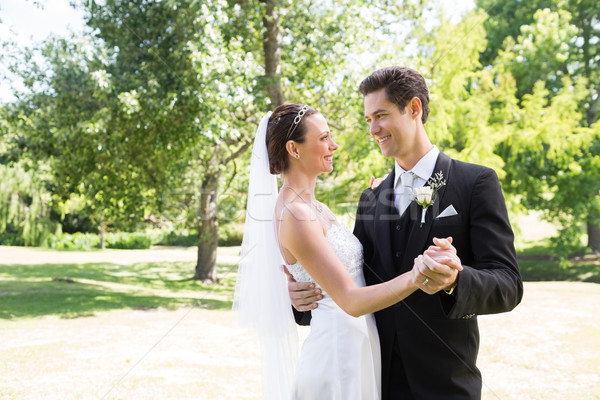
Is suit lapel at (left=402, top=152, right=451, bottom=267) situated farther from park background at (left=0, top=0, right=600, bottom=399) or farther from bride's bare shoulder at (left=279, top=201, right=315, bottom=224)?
park background at (left=0, top=0, right=600, bottom=399)

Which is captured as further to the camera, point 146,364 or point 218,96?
point 218,96

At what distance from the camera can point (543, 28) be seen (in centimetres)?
2622

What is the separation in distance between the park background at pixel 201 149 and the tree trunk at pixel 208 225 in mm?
85

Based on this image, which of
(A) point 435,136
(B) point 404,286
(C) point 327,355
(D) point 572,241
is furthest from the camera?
(D) point 572,241

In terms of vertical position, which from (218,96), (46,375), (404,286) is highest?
(218,96)

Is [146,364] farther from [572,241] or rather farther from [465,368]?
[572,241]

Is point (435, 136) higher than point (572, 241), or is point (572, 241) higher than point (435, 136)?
point (435, 136)

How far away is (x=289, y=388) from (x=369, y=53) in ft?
40.7

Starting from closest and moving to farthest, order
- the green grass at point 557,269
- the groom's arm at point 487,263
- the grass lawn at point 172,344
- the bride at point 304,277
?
the groom's arm at point 487,263 → the bride at point 304,277 → the grass lawn at point 172,344 → the green grass at point 557,269

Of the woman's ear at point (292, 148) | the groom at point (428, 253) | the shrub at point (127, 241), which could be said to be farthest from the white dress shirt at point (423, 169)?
the shrub at point (127, 241)

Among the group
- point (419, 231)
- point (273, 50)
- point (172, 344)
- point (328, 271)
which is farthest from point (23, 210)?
point (419, 231)

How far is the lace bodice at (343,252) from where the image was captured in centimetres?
298

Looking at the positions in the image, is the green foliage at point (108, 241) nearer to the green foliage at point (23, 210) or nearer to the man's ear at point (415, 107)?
the green foliage at point (23, 210)

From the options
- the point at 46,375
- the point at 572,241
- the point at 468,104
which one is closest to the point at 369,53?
the point at 468,104
